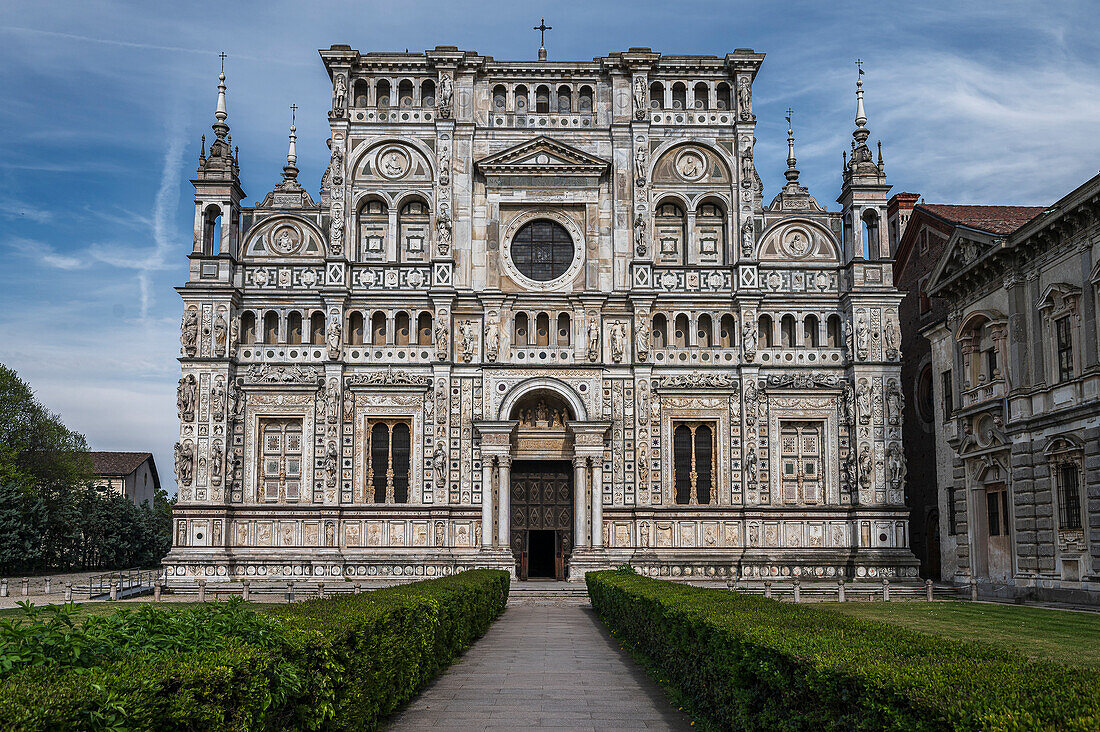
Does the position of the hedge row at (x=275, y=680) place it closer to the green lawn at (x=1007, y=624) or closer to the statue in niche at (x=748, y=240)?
the green lawn at (x=1007, y=624)

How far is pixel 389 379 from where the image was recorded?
44625 mm

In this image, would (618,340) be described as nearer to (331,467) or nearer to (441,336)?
(441,336)

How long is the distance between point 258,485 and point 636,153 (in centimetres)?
2254

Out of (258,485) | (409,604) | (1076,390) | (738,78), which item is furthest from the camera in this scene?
(738,78)

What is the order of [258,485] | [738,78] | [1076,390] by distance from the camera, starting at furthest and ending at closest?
1. [738,78]
2. [258,485]
3. [1076,390]

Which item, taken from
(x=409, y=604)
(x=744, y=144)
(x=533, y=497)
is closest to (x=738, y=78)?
(x=744, y=144)

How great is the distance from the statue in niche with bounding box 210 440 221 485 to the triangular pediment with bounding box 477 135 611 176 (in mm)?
17007

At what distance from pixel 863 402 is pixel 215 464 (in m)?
28.2

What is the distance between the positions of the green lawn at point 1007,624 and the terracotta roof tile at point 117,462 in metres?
71.2

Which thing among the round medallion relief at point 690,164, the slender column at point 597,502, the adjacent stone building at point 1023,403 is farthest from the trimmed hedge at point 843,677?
the round medallion relief at point 690,164

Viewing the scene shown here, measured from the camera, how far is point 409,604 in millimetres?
15805

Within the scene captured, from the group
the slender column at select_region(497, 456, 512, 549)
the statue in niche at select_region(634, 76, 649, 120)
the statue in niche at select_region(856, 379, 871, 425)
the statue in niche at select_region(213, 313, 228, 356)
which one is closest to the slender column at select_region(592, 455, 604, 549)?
the slender column at select_region(497, 456, 512, 549)

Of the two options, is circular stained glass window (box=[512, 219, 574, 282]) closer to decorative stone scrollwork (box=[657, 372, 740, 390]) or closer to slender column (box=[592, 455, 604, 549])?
→ decorative stone scrollwork (box=[657, 372, 740, 390])

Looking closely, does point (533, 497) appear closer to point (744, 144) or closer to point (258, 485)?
point (258, 485)
